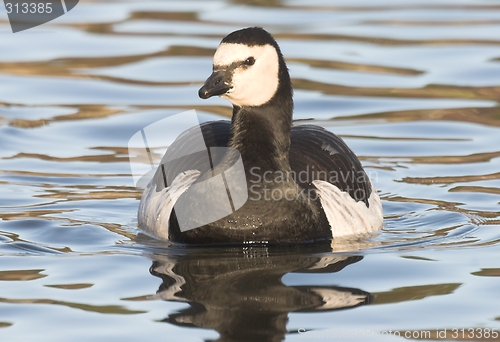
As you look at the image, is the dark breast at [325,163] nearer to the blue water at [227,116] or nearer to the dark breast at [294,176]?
the dark breast at [294,176]

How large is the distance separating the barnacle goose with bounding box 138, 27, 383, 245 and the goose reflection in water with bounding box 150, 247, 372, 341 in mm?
237

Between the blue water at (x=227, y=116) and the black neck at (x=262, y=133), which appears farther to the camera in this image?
the black neck at (x=262, y=133)

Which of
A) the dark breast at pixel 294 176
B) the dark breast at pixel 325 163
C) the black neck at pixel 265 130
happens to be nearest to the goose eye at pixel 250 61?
the black neck at pixel 265 130

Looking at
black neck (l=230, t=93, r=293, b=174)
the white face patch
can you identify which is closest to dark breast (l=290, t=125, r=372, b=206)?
black neck (l=230, t=93, r=293, b=174)

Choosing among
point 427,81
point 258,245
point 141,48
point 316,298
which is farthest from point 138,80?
point 316,298

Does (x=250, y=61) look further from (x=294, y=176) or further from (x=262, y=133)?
(x=294, y=176)

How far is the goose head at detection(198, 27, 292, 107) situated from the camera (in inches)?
349

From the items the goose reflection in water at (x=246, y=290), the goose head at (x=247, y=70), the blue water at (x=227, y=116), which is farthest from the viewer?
the goose head at (x=247, y=70)

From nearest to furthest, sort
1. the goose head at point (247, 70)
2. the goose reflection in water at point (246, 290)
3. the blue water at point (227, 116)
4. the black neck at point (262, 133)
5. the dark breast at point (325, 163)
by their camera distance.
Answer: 1. the goose reflection in water at point (246, 290)
2. the blue water at point (227, 116)
3. the goose head at point (247, 70)
4. the black neck at point (262, 133)
5. the dark breast at point (325, 163)

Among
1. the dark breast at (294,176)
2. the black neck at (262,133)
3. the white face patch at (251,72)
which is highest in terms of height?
the white face patch at (251,72)

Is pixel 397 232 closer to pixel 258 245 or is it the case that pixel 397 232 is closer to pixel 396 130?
pixel 258 245

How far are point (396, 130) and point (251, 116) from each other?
19.7 ft

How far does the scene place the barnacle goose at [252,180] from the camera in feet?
29.2

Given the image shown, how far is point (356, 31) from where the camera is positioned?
66.5ft
